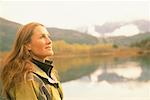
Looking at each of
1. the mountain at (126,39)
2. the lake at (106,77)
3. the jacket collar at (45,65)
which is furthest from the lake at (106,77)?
the jacket collar at (45,65)

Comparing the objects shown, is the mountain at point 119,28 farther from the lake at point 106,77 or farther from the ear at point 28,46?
the ear at point 28,46

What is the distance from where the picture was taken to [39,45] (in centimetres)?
95

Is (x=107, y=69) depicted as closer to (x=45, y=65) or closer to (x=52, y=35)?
(x=52, y=35)

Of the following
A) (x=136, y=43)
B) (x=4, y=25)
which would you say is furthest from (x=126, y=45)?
(x=4, y=25)

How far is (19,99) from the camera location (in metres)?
0.88

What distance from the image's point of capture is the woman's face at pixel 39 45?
3.12 feet

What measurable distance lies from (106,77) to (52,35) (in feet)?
1.45

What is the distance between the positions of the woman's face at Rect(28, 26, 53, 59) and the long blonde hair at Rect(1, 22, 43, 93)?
0.04 feet

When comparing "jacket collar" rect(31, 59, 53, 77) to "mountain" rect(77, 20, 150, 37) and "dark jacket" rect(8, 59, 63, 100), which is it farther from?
"mountain" rect(77, 20, 150, 37)

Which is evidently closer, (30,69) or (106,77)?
(30,69)

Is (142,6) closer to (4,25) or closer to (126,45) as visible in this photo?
(126,45)

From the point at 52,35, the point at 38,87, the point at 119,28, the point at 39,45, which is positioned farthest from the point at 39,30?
the point at 119,28

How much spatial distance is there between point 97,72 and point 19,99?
44.5 inches

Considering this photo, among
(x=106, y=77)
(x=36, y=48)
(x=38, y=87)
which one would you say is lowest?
(x=106, y=77)
